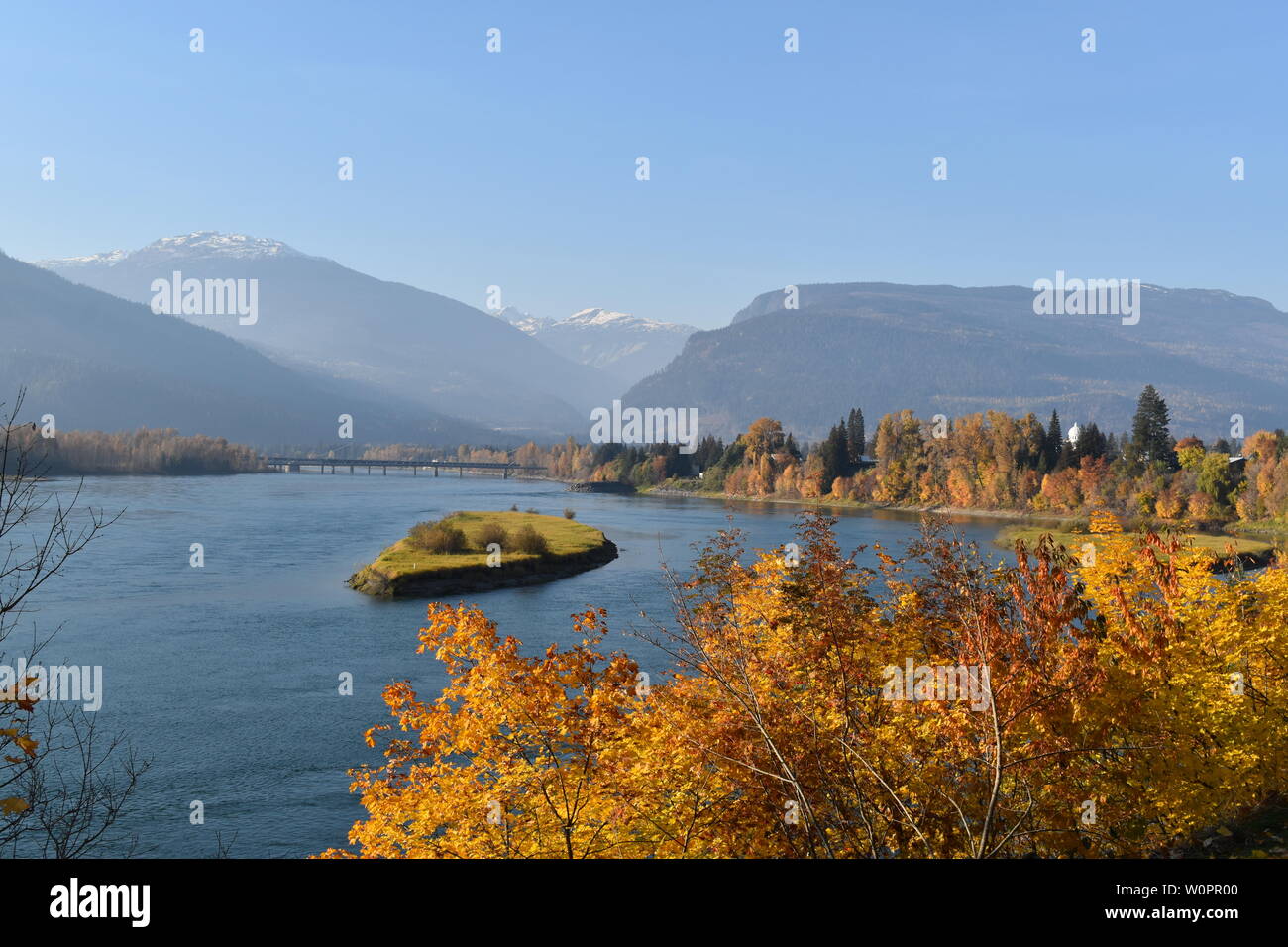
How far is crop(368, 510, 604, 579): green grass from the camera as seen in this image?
210ft

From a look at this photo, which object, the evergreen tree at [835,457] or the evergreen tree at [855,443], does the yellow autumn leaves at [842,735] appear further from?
the evergreen tree at [855,443]

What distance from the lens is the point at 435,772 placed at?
625 inches

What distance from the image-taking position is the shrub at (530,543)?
73812 millimetres

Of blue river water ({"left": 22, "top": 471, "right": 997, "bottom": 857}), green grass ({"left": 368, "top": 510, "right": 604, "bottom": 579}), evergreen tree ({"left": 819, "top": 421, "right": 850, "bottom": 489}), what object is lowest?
blue river water ({"left": 22, "top": 471, "right": 997, "bottom": 857})

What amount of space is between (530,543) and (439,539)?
6.46 m

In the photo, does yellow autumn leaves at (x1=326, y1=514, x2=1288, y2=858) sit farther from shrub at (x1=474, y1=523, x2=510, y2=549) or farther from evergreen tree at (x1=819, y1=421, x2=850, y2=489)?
evergreen tree at (x1=819, y1=421, x2=850, y2=489)

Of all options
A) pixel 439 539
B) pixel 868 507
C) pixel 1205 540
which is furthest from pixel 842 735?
pixel 868 507

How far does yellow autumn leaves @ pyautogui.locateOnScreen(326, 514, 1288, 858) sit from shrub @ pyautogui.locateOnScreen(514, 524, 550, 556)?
56132 mm

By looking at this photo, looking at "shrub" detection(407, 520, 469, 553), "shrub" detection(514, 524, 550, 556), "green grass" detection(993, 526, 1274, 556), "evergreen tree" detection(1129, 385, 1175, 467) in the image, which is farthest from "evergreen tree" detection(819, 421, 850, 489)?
"shrub" detection(407, 520, 469, 553)

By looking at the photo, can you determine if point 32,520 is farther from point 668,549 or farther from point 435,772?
point 435,772
